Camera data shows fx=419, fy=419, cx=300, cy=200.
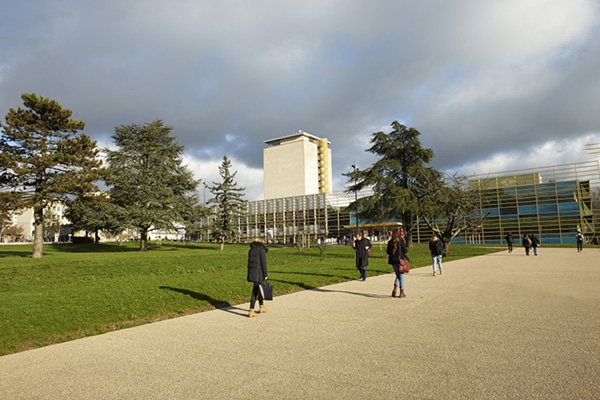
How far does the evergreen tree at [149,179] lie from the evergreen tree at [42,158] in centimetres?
857

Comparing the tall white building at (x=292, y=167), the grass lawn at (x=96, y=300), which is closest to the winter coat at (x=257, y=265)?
the grass lawn at (x=96, y=300)

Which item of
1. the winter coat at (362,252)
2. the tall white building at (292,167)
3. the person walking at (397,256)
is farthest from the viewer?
the tall white building at (292,167)

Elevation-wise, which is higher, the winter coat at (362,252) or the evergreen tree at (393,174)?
the evergreen tree at (393,174)

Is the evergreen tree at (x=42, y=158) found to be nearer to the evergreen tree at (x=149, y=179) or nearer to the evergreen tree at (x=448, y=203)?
the evergreen tree at (x=149, y=179)

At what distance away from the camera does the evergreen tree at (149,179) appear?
39.4m

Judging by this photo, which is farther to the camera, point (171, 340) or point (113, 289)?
point (113, 289)

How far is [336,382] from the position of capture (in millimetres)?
4340

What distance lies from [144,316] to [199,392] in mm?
4630

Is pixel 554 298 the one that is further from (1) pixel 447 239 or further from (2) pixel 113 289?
(1) pixel 447 239

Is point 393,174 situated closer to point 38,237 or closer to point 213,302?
point 38,237

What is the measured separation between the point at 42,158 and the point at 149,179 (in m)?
12.6

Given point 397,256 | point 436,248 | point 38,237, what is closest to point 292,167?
point 38,237

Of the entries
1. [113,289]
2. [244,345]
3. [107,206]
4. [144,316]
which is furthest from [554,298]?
[107,206]

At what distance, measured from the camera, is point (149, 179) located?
131ft
